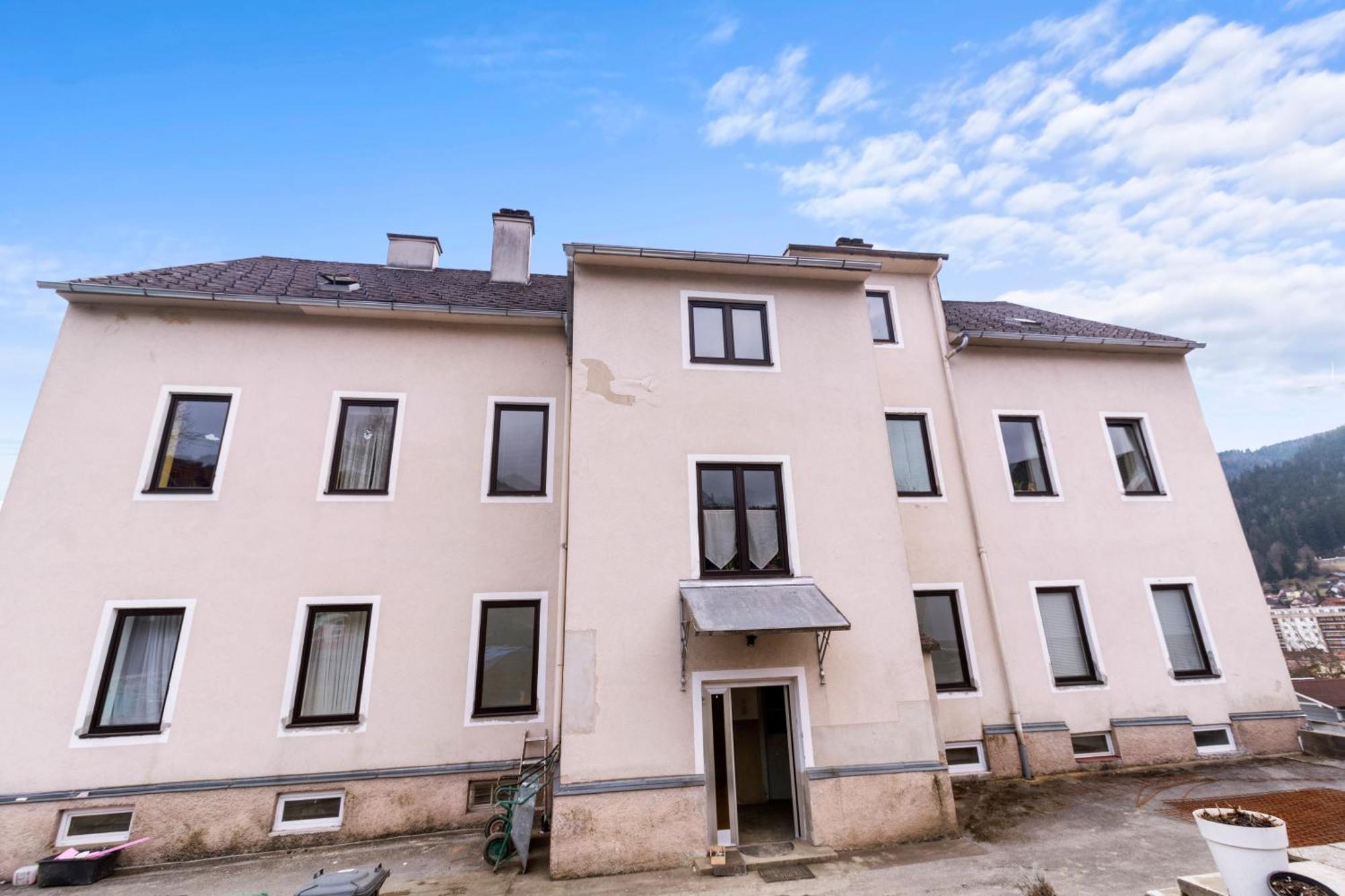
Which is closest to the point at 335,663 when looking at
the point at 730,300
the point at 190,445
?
the point at 190,445

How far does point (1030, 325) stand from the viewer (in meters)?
11.9

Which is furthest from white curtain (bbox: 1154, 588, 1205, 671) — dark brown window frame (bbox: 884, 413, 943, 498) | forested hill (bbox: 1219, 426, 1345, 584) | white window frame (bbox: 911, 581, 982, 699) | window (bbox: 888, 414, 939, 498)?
forested hill (bbox: 1219, 426, 1345, 584)

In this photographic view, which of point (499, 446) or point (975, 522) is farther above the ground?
point (499, 446)

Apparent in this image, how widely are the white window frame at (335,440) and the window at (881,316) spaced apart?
8.56m

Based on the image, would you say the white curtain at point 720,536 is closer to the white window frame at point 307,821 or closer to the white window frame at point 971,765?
the white window frame at point 971,765

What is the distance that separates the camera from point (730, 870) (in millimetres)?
5965

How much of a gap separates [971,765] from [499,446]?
9.08m

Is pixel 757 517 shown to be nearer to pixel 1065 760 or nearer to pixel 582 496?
pixel 582 496

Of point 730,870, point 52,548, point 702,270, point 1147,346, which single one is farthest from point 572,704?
point 1147,346

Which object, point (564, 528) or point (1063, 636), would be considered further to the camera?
point (1063, 636)

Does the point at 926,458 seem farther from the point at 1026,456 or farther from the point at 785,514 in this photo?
the point at 785,514

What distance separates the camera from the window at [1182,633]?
9578mm

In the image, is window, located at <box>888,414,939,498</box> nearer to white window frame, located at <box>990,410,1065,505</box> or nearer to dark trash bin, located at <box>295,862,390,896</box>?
white window frame, located at <box>990,410,1065,505</box>

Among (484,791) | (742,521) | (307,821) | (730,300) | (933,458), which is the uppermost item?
(730,300)
